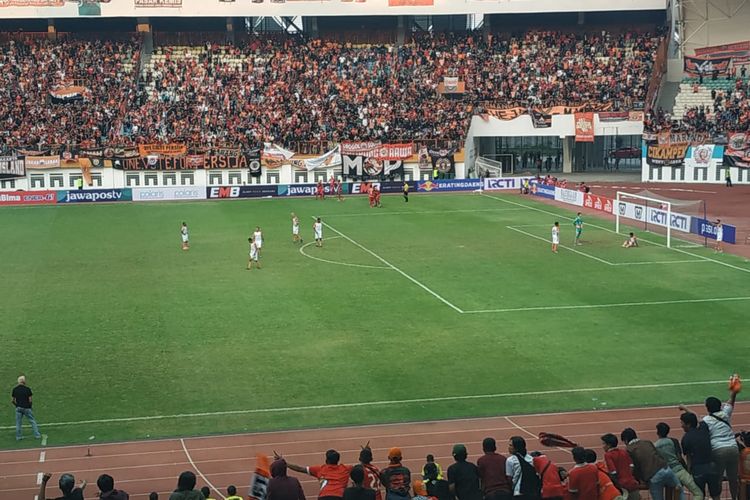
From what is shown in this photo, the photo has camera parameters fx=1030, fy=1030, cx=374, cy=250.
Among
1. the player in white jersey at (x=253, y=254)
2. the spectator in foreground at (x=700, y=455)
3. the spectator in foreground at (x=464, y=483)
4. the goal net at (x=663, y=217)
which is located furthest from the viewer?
the goal net at (x=663, y=217)

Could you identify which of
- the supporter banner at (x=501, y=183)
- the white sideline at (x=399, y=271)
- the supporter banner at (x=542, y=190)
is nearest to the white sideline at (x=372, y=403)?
the white sideline at (x=399, y=271)

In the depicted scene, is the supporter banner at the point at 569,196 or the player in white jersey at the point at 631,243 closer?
the player in white jersey at the point at 631,243

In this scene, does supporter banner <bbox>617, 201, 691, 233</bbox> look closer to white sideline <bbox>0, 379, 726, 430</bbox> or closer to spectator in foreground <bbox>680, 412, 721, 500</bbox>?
white sideline <bbox>0, 379, 726, 430</bbox>

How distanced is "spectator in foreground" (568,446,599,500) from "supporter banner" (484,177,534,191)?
64417mm

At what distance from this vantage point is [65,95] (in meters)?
82.1

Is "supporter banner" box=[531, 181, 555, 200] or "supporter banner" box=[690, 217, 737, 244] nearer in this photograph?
"supporter banner" box=[690, 217, 737, 244]

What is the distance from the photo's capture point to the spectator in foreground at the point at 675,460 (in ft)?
46.1

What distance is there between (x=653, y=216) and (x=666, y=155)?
2623cm

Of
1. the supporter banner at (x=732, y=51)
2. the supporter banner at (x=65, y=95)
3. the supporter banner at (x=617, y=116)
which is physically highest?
the supporter banner at (x=732, y=51)

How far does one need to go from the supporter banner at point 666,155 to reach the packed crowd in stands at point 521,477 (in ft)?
218

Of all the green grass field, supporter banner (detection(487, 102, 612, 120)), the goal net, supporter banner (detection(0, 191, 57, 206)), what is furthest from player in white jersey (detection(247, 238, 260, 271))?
supporter banner (detection(487, 102, 612, 120))

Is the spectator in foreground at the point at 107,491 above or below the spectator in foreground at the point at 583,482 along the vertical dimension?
above

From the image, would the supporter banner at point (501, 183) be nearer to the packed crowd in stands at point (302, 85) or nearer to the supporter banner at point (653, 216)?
the packed crowd in stands at point (302, 85)

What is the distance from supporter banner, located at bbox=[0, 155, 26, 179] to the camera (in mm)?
74688
